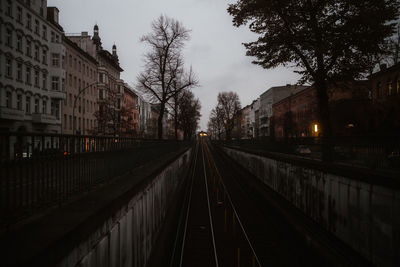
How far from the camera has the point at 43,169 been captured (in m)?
3.69

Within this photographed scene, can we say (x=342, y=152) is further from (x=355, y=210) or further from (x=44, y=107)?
(x=44, y=107)

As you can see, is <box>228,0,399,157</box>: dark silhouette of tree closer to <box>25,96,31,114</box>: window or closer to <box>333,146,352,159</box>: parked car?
<box>333,146,352,159</box>: parked car

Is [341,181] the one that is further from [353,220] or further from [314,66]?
[314,66]

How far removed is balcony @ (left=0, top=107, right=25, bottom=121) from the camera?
25.4 metres

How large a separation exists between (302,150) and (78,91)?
136ft

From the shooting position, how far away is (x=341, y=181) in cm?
855

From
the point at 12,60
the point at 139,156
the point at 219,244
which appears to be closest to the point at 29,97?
the point at 12,60

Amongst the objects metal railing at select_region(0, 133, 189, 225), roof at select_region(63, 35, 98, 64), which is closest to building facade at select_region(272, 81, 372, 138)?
metal railing at select_region(0, 133, 189, 225)

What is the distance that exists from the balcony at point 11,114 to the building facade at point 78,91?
32.0ft

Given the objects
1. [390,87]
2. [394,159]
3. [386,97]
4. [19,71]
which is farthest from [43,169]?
[390,87]

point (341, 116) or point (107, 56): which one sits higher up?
point (107, 56)

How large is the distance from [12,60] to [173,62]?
53.1 feet

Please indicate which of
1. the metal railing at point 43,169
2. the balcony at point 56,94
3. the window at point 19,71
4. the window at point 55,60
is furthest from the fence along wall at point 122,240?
the window at point 55,60

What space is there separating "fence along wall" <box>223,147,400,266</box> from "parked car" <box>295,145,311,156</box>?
29.0 inches
